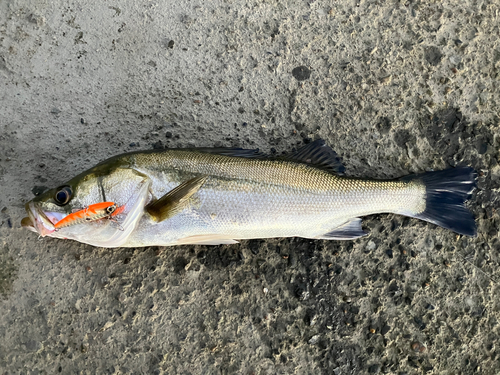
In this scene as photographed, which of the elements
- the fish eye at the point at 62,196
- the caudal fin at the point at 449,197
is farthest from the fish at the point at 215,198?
the caudal fin at the point at 449,197

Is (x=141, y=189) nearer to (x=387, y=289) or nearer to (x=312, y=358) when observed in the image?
(x=312, y=358)

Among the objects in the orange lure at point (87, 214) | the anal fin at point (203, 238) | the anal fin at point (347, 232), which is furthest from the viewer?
the anal fin at point (347, 232)

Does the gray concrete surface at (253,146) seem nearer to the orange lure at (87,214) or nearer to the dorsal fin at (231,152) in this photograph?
the dorsal fin at (231,152)

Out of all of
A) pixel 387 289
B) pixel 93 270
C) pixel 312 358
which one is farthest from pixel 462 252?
pixel 93 270

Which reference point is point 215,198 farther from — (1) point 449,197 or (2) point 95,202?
(1) point 449,197

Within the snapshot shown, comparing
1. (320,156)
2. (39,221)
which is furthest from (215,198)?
(39,221)

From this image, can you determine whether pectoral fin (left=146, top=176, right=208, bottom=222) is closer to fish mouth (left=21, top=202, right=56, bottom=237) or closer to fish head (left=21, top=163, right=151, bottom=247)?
fish head (left=21, top=163, right=151, bottom=247)

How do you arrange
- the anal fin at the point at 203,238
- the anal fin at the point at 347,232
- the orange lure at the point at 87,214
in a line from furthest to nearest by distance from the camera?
the anal fin at the point at 347,232
the anal fin at the point at 203,238
the orange lure at the point at 87,214
